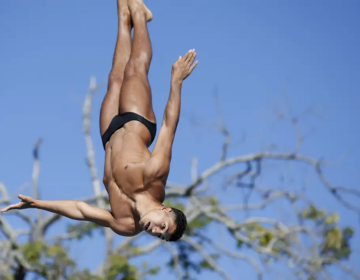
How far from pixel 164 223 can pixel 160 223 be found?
4 centimetres

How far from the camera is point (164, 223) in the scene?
5.75 meters

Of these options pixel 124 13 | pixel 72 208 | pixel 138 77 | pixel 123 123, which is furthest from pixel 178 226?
pixel 124 13

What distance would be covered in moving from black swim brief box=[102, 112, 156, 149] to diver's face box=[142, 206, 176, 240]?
93 centimetres

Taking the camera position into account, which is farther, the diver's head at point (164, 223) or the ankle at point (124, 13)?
the ankle at point (124, 13)

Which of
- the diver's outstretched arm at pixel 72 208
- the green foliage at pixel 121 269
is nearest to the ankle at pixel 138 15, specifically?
the diver's outstretched arm at pixel 72 208

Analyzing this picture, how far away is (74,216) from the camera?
20.6ft

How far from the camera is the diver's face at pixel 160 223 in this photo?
5.71m

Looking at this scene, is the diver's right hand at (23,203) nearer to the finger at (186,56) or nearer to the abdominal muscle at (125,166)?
the abdominal muscle at (125,166)

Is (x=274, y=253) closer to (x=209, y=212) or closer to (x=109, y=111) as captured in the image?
(x=209, y=212)

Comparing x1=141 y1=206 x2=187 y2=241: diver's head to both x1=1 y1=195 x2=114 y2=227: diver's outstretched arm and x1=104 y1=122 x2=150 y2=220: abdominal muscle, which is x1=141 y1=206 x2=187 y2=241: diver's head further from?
x1=1 y1=195 x2=114 y2=227: diver's outstretched arm

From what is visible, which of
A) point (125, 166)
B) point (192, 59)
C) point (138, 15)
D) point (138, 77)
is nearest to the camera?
point (125, 166)

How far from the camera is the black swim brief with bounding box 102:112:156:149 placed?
21.0 feet

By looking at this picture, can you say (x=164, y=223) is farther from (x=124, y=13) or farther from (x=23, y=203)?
(x=124, y=13)

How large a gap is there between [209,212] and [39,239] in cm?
389
